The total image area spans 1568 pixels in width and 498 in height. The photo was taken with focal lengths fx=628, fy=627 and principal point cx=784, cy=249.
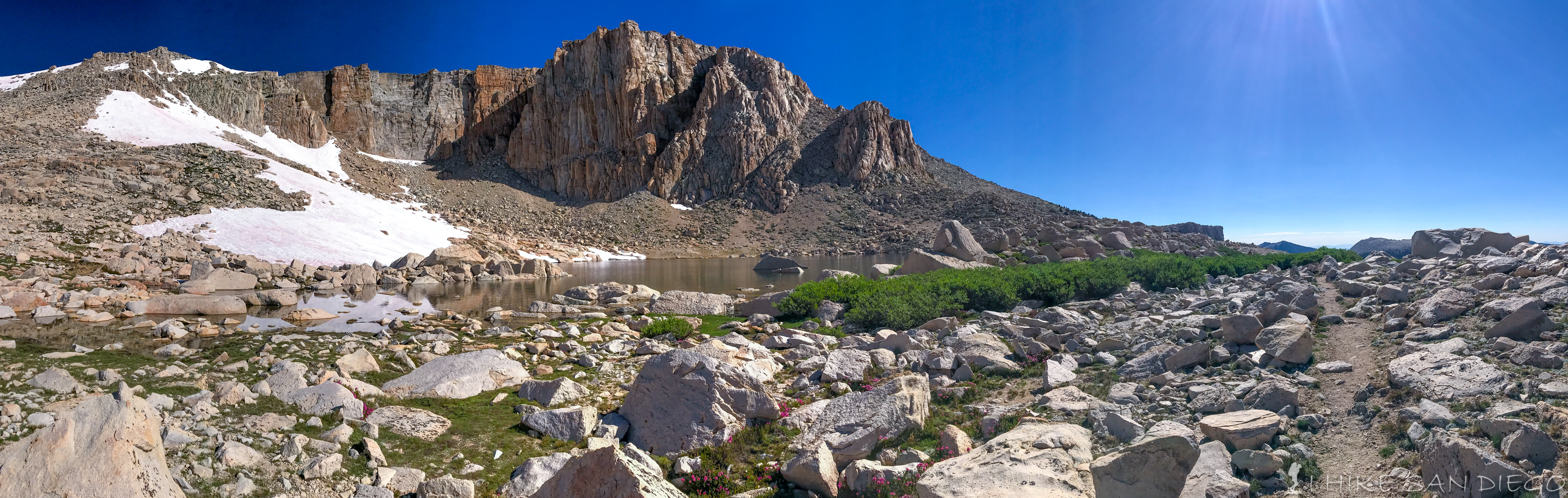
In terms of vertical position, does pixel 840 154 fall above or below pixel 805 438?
above

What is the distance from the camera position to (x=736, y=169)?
→ 9375 centimetres

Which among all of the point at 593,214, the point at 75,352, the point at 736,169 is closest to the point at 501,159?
the point at 593,214

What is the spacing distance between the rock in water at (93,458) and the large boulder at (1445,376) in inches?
408

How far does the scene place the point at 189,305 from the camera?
55.9ft

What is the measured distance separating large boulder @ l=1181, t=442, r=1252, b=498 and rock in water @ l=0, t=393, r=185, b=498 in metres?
7.55

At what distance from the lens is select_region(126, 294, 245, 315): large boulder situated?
16.1 meters

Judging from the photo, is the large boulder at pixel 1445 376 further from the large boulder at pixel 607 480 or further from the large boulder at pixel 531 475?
the large boulder at pixel 531 475

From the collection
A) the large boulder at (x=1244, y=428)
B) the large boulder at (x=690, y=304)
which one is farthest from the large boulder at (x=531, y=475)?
the large boulder at (x=690, y=304)

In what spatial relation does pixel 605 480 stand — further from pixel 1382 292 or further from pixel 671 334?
pixel 1382 292

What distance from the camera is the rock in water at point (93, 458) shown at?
4.41 metres

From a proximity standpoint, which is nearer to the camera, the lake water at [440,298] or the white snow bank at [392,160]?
the lake water at [440,298]

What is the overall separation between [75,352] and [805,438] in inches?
459

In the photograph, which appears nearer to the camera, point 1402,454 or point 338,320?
point 1402,454

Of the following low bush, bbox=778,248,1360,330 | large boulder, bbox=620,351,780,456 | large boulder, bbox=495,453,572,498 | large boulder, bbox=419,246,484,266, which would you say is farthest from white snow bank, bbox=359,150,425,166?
large boulder, bbox=495,453,572,498
